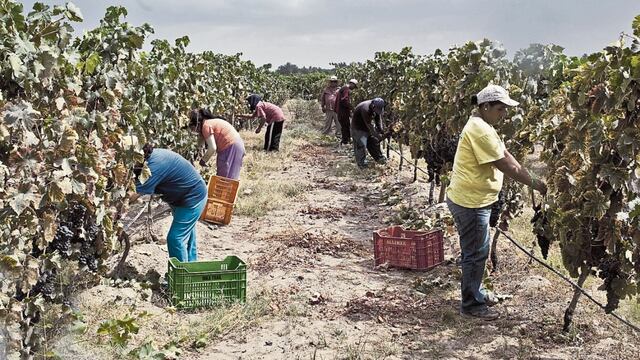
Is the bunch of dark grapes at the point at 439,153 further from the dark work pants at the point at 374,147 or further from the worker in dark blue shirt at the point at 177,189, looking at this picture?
the worker in dark blue shirt at the point at 177,189

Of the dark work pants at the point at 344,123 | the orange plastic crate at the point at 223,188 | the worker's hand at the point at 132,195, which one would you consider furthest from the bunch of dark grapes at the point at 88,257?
the dark work pants at the point at 344,123

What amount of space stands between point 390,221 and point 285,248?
1855 mm

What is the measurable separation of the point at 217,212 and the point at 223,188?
40 centimetres

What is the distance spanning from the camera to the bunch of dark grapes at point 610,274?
4.06 m

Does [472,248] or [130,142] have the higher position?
[130,142]

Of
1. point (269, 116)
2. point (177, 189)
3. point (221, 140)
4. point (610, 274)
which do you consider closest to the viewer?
point (610, 274)

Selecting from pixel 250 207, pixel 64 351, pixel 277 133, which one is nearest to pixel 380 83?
pixel 277 133

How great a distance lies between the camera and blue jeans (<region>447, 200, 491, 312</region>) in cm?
475

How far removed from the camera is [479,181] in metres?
4.63

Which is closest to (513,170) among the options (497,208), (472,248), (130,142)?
(472,248)

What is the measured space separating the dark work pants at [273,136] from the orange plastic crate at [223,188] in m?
6.57

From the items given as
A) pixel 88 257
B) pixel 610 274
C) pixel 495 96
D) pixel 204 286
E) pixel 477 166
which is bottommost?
pixel 204 286

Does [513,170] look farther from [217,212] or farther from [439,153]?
[217,212]

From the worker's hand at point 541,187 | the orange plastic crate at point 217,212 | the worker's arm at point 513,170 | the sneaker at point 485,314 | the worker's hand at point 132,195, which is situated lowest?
the sneaker at point 485,314
